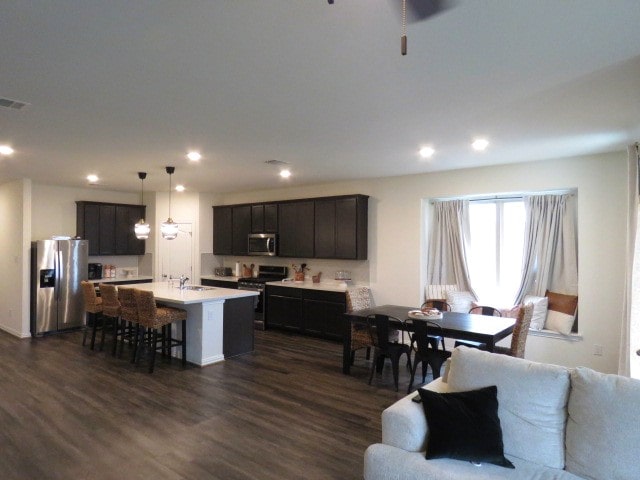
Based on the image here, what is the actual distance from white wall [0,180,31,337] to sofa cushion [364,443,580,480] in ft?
22.7

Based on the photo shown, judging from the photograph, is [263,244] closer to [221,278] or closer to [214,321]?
[221,278]

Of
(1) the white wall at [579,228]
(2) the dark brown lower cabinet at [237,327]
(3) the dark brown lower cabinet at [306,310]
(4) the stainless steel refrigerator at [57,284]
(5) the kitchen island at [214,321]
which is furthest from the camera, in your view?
(4) the stainless steel refrigerator at [57,284]

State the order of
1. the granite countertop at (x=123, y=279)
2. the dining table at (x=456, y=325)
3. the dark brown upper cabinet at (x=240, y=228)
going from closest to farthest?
the dining table at (x=456, y=325) → the granite countertop at (x=123, y=279) → the dark brown upper cabinet at (x=240, y=228)

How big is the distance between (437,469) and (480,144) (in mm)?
3404

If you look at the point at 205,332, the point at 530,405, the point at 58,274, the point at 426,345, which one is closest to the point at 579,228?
the point at 426,345

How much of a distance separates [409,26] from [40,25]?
1.90 meters

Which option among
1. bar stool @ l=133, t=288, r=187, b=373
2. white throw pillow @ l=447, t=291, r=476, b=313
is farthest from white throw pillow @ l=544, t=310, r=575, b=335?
bar stool @ l=133, t=288, r=187, b=373

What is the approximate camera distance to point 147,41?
2283 millimetres

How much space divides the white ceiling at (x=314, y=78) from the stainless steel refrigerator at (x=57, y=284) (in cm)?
259

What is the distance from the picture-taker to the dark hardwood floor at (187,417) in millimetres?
2900

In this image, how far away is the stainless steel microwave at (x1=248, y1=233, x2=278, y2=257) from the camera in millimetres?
7824

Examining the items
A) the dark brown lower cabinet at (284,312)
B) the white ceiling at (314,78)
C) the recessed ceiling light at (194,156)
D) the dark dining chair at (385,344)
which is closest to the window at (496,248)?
the white ceiling at (314,78)

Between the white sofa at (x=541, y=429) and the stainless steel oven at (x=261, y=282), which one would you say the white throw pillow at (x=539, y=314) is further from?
the stainless steel oven at (x=261, y=282)

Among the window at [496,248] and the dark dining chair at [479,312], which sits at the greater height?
the window at [496,248]
